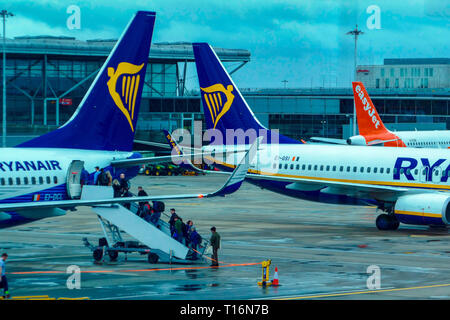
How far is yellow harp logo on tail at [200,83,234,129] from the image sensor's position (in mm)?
52750

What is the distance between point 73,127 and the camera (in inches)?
1330

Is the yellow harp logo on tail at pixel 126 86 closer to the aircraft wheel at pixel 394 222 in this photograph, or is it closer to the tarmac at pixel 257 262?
the tarmac at pixel 257 262

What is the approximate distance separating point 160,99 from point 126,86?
85282mm

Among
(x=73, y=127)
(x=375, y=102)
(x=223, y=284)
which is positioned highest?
(x=375, y=102)

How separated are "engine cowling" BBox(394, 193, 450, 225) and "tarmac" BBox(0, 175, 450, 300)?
0.92m

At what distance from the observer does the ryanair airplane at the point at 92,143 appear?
3066 centimetres

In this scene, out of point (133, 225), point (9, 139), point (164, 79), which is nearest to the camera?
point (133, 225)

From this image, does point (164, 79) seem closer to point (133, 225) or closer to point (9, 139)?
point (9, 139)

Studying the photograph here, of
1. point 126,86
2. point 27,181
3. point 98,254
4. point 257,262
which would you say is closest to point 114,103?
point 126,86

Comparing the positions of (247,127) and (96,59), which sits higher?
(96,59)

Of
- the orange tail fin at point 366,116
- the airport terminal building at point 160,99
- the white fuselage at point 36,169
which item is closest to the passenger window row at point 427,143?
the orange tail fin at point 366,116
